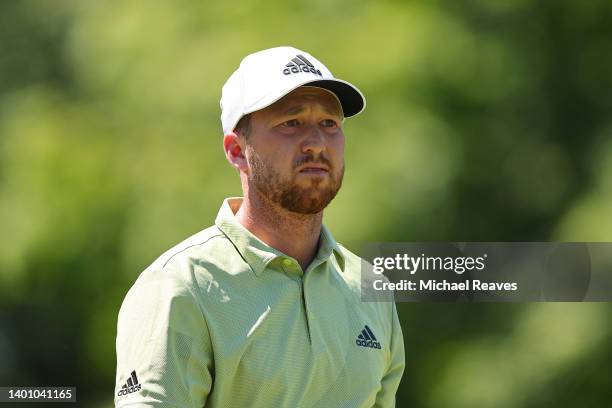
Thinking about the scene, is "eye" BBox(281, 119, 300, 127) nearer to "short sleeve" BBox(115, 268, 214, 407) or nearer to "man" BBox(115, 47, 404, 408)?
"man" BBox(115, 47, 404, 408)

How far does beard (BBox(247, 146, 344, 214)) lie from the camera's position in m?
2.29

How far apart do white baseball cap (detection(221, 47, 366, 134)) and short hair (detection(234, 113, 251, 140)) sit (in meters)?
0.01

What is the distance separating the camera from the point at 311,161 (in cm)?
229

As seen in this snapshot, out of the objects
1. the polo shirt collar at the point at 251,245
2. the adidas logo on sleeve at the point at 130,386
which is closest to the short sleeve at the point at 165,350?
the adidas logo on sleeve at the point at 130,386

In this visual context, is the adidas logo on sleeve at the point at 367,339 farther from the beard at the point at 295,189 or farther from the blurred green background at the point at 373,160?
the blurred green background at the point at 373,160

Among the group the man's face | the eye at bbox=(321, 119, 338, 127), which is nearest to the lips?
the man's face

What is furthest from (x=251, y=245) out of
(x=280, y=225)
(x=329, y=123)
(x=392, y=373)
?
(x=392, y=373)

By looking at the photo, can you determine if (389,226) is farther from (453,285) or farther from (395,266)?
(395,266)

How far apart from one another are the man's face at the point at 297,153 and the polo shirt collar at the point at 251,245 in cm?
8

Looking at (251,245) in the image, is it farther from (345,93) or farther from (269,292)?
(345,93)

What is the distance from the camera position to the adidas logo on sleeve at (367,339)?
7.71 ft

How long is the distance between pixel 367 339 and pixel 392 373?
0.71 feet

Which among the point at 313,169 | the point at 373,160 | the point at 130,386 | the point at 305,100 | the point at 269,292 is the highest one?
the point at 305,100

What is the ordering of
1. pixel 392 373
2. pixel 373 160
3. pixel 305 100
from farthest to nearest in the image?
1. pixel 373 160
2. pixel 392 373
3. pixel 305 100
